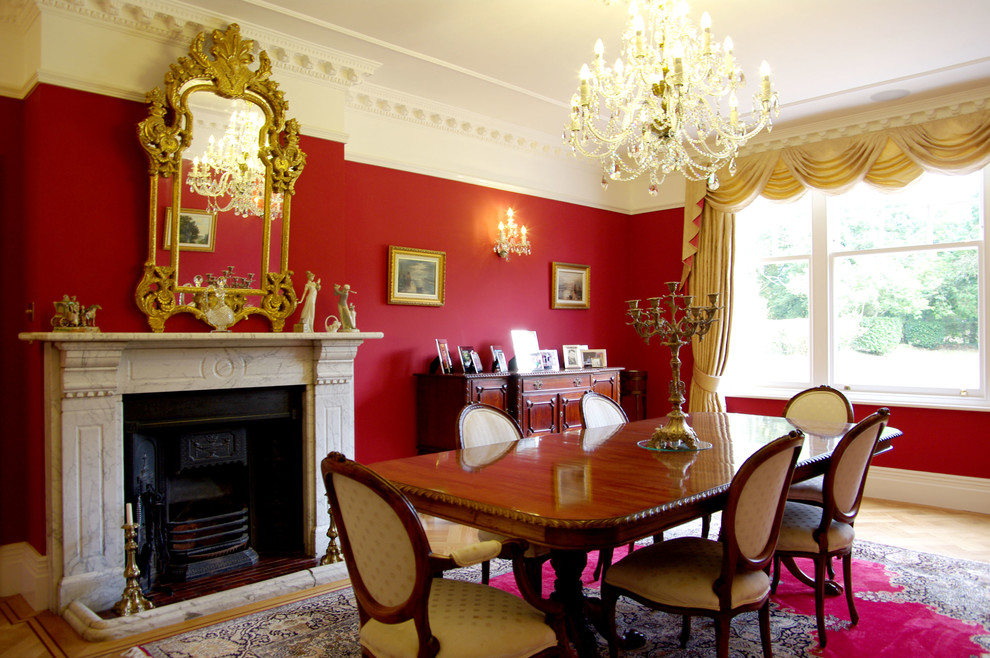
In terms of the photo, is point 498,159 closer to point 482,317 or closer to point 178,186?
point 482,317

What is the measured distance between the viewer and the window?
5129 mm

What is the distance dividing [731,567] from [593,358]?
4236 millimetres

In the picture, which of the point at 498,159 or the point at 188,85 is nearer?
the point at 188,85

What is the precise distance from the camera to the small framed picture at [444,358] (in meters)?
4.99

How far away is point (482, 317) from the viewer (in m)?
5.57

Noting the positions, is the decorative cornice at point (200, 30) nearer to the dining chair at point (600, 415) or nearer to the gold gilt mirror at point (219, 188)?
the gold gilt mirror at point (219, 188)

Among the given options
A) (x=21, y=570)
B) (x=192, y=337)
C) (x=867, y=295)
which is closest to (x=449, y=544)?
(x=192, y=337)

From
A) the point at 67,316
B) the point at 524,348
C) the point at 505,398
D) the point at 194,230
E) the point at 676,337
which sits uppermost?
the point at 194,230

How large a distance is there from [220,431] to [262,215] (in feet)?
4.10

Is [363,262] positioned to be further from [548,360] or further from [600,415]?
[600,415]

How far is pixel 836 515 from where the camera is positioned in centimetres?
279

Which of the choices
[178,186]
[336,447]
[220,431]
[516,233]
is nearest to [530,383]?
[516,233]

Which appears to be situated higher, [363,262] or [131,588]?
[363,262]

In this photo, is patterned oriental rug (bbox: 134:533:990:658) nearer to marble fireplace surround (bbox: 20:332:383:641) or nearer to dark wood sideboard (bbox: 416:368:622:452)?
marble fireplace surround (bbox: 20:332:383:641)
